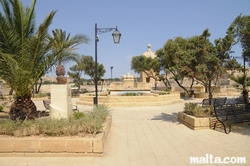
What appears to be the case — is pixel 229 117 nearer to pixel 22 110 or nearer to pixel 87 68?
pixel 22 110

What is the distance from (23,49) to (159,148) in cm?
557

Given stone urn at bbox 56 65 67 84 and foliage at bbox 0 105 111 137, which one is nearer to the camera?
foliage at bbox 0 105 111 137

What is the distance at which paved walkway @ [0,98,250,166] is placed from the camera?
4.23m

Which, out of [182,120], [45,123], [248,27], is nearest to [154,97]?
[182,120]

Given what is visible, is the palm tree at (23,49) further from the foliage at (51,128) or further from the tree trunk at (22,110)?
the foliage at (51,128)

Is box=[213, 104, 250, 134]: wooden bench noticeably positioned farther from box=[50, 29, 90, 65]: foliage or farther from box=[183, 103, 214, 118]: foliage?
box=[50, 29, 90, 65]: foliage

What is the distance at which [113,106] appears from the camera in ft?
49.2

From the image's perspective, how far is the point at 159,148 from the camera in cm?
518

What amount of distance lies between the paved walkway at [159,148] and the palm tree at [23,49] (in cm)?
327

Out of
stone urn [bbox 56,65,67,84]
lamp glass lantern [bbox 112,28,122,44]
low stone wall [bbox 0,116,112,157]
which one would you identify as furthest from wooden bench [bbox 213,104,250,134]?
stone urn [bbox 56,65,67,84]

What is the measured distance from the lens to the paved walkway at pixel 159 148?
4.23 meters

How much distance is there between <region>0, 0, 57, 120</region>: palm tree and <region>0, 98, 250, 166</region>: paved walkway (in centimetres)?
327

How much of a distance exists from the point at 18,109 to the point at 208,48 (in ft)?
25.1

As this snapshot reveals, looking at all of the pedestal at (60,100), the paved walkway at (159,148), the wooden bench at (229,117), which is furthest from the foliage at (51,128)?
the wooden bench at (229,117)
